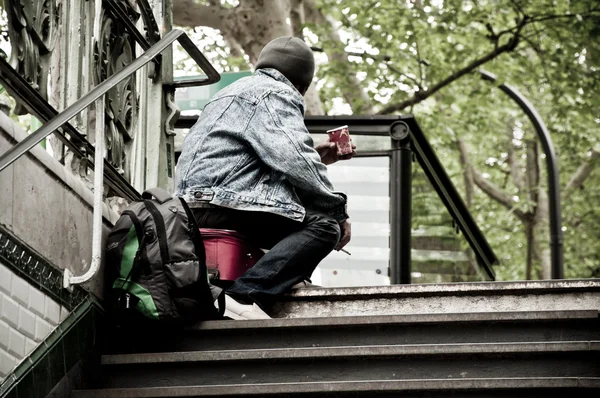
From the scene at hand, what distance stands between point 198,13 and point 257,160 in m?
10.0

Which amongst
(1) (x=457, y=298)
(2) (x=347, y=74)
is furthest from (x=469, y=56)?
(1) (x=457, y=298)

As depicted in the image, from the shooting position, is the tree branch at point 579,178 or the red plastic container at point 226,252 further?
the tree branch at point 579,178

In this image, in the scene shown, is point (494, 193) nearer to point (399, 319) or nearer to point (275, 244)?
point (275, 244)

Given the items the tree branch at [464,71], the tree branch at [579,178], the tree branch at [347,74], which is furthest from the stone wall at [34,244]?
the tree branch at [579,178]

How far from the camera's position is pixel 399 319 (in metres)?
5.41

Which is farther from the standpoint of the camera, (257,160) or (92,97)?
(257,160)

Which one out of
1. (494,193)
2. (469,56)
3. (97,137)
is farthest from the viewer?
(494,193)

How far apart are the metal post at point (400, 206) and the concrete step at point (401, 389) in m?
5.32

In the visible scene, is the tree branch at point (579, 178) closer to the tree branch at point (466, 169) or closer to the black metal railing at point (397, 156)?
the tree branch at point (466, 169)

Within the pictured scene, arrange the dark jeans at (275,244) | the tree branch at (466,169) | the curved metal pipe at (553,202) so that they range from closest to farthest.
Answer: the dark jeans at (275,244)
the curved metal pipe at (553,202)
the tree branch at (466,169)

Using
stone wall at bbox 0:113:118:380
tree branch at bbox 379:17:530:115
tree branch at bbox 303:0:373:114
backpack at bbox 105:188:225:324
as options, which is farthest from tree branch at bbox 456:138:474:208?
stone wall at bbox 0:113:118:380

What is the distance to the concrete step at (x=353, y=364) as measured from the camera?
16.7ft

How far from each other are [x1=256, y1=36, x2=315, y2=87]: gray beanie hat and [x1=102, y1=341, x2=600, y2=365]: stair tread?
2.12 m

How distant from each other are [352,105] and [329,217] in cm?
1189
